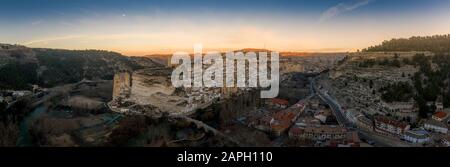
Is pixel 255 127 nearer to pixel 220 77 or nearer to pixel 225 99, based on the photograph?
pixel 225 99

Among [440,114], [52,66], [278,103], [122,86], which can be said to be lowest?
[278,103]

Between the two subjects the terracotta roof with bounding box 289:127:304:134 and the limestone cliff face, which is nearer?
the terracotta roof with bounding box 289:127:304:134

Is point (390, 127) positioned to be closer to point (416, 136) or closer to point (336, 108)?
point (416, 136)

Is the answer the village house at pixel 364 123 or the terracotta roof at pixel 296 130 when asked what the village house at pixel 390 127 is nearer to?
the village house at pixel 364 123

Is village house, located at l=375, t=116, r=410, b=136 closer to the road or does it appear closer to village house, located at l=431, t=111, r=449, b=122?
the road

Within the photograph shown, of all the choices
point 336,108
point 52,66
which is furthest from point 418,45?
point 52,66

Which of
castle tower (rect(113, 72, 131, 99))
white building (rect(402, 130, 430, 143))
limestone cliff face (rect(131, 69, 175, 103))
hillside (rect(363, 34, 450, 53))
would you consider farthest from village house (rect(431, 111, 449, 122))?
castle tower (rect(113, 72, 131, 99))

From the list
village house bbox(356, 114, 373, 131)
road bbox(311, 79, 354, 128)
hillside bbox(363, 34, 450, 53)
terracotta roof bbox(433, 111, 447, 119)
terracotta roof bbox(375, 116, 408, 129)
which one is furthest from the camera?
hillside bbox(363, 34, 450, 53)

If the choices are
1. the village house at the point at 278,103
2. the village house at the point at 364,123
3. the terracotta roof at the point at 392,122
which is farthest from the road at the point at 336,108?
the village house at the point at 278,103
